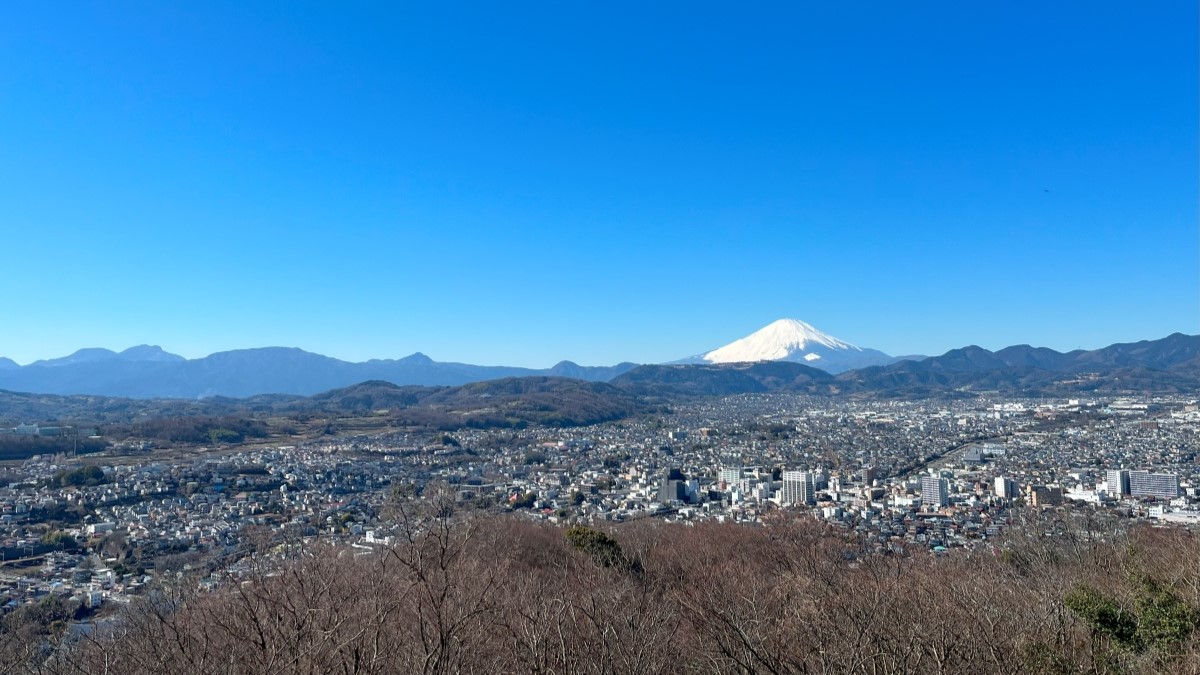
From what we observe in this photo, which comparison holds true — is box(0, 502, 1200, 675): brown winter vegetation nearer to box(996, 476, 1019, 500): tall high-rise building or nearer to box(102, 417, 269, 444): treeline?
box(996, 476, 1019, 500): tall high-rise building

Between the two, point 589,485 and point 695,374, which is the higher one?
point 695,374

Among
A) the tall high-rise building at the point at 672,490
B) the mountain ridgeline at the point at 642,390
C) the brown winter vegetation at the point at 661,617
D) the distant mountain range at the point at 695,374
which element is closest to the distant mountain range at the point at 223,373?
the distant mountain range at the point at 695,374

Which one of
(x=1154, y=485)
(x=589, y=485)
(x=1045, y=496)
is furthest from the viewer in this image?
(x=589, y=485)

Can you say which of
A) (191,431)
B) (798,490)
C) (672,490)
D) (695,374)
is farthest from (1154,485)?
(695,374)

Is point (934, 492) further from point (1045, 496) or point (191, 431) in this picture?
point (191, 431)

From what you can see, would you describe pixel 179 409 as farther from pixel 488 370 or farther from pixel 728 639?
pixel 488 370

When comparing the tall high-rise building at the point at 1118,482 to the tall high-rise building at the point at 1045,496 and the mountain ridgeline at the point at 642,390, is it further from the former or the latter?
the mountain ridgeline at the point at 642,390

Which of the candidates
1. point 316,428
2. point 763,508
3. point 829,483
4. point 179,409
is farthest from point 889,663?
point 179,409

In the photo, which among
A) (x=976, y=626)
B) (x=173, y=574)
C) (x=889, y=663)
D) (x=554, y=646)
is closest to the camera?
(x=889, y=663)
